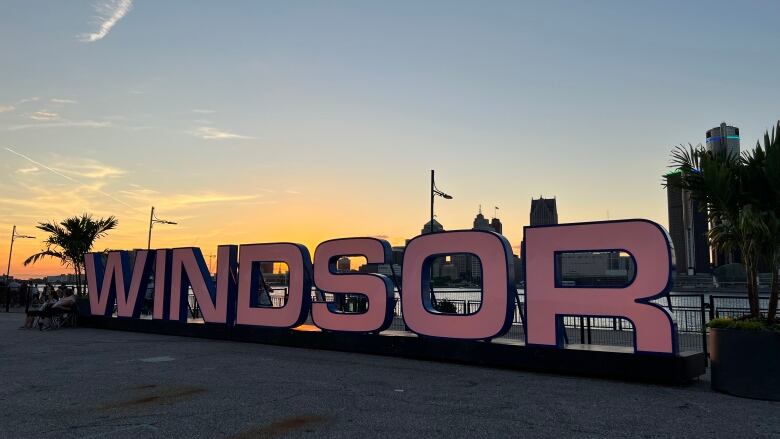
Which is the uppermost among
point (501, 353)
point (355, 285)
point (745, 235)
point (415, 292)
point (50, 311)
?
point (745, 235)

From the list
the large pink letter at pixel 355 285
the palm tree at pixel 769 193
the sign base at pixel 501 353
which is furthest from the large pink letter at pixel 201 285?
the palm tree at pixel 769 193

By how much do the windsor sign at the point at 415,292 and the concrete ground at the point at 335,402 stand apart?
0.98m

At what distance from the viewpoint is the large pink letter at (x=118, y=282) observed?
2050 centimetres

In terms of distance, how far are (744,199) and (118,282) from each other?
20.0m

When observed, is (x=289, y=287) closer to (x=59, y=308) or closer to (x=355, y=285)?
(x=355, y=285)

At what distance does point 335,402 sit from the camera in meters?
8.80

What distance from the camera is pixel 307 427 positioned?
7289mm

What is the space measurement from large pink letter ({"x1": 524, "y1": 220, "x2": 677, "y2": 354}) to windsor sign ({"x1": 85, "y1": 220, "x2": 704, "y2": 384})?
2cm

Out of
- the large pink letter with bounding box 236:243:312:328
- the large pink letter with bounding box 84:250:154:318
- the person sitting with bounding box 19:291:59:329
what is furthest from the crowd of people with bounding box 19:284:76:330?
the large pink letter with bounding box 236:243:312:328

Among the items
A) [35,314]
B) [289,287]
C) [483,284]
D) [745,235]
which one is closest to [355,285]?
[289,287]

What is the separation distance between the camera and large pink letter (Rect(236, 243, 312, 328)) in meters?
16.2

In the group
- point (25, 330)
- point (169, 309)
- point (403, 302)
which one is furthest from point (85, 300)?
point (403, 302)

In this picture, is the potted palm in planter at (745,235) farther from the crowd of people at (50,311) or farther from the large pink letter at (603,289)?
the crowd of people at (50,311)

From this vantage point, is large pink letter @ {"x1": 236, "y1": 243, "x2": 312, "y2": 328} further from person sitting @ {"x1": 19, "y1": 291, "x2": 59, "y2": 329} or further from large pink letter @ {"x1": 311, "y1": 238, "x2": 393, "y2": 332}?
person sitting @ {"x1": 19, "y1": 291, "x2": 59, "y2": 329}
